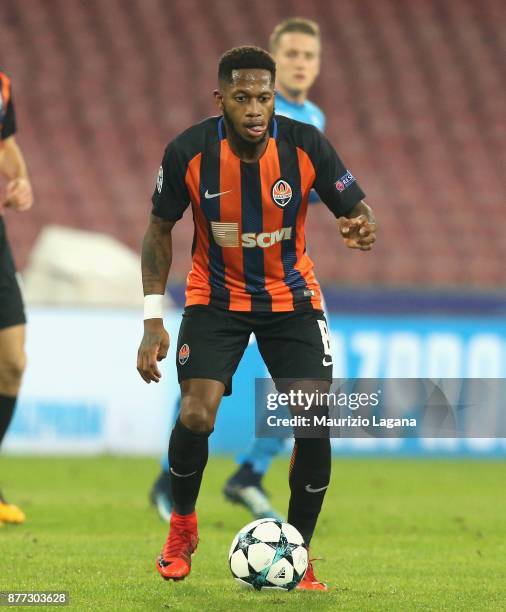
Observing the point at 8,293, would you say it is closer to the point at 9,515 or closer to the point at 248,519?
the point at 9,515

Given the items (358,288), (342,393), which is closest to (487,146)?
(358,288)

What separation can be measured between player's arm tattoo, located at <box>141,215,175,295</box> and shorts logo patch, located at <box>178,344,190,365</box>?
23 centimetres

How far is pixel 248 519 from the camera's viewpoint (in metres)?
6.84

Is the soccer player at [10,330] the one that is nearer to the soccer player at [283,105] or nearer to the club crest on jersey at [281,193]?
the soccer player at [283,105]

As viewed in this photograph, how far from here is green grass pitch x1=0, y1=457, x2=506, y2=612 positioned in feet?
14.7

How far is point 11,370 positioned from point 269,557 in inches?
96.0

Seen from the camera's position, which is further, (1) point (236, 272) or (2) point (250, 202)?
(1) point (236, 272)

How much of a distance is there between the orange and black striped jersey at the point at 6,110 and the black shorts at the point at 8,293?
0.55 m

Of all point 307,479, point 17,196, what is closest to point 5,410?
point 17,196

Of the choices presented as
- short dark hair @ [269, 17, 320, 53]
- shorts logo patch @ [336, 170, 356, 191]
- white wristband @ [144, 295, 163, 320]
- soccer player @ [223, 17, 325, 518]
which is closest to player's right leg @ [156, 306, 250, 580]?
white wristband @ [144, 295, 163, 320]

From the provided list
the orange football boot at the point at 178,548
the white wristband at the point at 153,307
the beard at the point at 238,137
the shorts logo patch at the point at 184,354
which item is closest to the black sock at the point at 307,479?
the orange football boot at the point at 178,548

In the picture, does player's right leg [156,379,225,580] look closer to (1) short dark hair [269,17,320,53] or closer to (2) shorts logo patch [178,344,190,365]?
(2) shorts logo patch [178,344,190,365]

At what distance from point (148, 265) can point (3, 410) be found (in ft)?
6.81

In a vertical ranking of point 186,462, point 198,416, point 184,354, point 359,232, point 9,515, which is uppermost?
point 359,232
